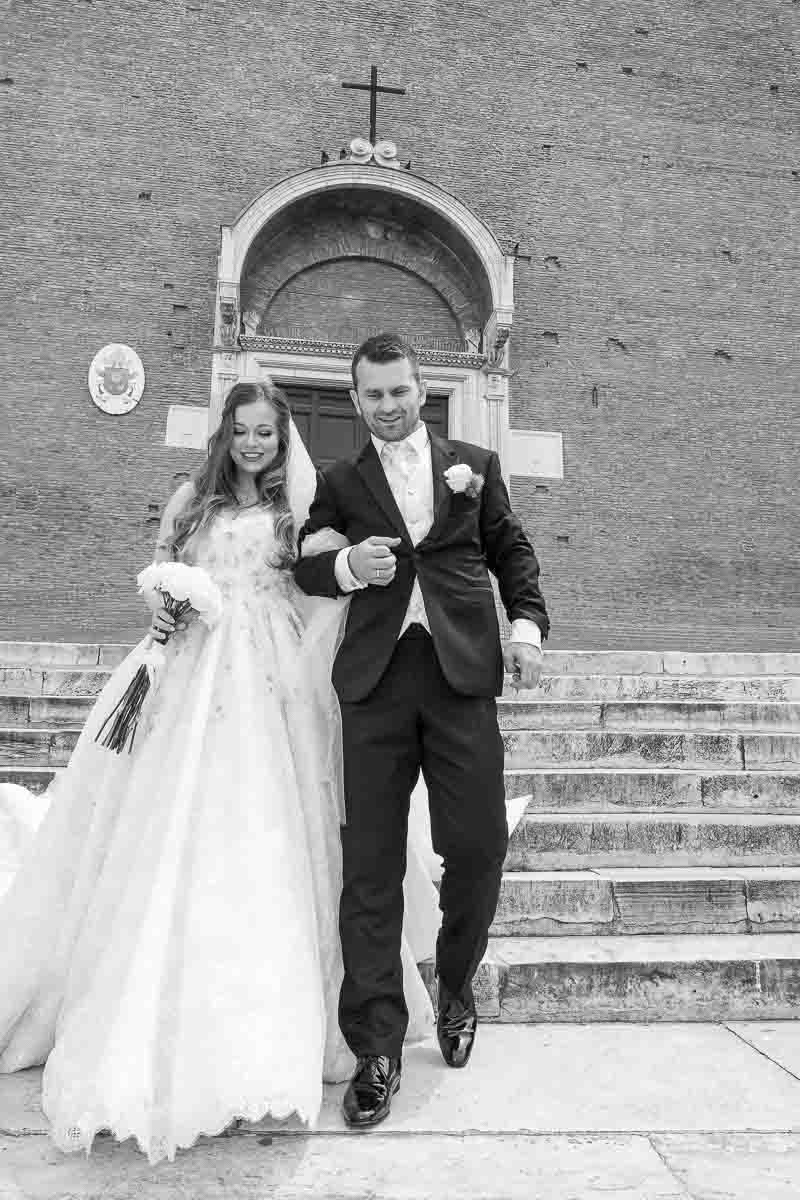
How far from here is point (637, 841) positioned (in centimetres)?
376

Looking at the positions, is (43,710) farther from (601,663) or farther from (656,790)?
(601,663)

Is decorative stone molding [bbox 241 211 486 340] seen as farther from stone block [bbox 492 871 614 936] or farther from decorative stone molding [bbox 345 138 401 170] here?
stone block [bbox 492 871 614 936]

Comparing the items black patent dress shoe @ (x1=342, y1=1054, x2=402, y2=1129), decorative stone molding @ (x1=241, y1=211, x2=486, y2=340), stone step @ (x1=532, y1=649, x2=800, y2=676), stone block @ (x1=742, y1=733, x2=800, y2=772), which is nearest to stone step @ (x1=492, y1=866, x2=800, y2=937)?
black patent dress shoe @ (x1=342, y1=1054, x2=402, y2=1129)

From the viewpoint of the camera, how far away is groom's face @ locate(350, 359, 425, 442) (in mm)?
2547

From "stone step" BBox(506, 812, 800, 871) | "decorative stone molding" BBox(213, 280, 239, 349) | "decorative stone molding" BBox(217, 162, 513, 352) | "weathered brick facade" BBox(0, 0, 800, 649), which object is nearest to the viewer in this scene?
"stone step" BBox(506, 812, 800, 871)

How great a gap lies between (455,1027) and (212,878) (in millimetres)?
794

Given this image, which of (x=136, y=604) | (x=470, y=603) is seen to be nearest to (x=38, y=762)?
(x=470, y=603)

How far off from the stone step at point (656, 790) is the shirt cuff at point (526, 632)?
1.73m

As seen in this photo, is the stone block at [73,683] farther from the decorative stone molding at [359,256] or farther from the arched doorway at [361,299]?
the decorative stone molding at [359,256]

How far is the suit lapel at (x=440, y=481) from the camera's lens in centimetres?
256

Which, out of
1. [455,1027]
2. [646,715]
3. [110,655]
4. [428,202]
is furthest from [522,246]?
[455,1027]

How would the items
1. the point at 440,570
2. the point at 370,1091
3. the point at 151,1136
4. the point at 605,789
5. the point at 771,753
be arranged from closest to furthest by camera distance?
the point at 151,1136 < the point at 370,1091 < the point at 440,570 < the point at 605,789 < the point at 771,753

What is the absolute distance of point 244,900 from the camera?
228cm

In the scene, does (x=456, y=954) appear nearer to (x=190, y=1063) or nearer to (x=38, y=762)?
(x=190, y=1063)
